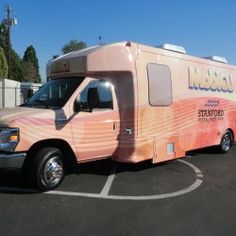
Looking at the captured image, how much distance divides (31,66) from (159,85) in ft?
251

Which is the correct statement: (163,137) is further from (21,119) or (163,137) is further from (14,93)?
(14,93)

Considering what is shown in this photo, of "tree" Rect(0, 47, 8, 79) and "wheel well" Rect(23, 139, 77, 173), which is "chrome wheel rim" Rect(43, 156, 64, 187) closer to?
"wheel well" Rect(23, 139, 77, 173)

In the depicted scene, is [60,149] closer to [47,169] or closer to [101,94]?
[47,169]

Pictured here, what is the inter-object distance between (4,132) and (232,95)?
27.4 feet

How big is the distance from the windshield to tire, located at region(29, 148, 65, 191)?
925 mm

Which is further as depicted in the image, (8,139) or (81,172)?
(81,172)

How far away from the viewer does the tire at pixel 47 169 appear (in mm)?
7254

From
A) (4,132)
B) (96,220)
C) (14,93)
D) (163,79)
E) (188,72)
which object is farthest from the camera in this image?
(14,93)

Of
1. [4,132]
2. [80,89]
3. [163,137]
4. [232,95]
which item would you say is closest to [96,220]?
[4,132]

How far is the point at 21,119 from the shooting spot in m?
7.10

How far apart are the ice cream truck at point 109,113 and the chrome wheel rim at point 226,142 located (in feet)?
4.75

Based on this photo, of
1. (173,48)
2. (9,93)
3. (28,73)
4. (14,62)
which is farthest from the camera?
(28,73)

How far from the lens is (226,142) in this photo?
1278 centimetres

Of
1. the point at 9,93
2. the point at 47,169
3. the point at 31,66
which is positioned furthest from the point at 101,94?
the point at 31,66
